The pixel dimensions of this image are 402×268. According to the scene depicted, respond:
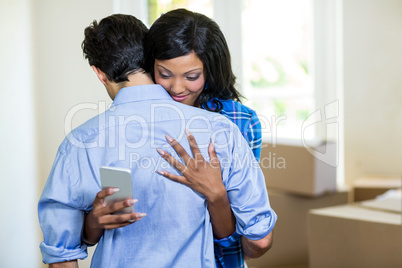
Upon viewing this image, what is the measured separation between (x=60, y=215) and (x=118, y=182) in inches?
7.1

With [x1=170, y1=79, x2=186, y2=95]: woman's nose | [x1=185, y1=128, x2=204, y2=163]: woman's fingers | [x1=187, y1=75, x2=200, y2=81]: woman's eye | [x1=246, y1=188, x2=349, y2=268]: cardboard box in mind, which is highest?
[x1=187, y1=75, x2=200, y2=81]: woman's eye

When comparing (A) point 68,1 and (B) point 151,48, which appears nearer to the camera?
(B) point 151,48

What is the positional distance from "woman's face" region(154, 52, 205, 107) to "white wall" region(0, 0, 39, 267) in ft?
2.65

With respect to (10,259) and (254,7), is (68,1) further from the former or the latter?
(254,7)

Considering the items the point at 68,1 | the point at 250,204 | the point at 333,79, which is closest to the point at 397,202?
the point at 333,79

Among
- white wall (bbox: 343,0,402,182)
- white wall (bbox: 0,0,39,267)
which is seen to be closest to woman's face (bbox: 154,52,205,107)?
white wall (bbox: 0,0,39,267)

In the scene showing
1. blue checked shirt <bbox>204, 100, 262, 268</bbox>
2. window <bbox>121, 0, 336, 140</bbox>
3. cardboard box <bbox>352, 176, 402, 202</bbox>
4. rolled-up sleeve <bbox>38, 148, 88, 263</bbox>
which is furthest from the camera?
window <bbox>121, 0, 336, 140</bbox>

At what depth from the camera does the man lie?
901 mm

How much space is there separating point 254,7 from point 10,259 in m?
2.09

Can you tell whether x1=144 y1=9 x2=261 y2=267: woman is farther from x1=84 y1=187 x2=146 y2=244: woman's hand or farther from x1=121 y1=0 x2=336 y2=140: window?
x1=121 y1=0 x2=336 y2=140: window

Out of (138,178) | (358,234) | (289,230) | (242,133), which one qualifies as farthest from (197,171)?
(289,230)

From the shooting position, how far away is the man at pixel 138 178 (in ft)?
2.96

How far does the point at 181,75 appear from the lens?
1.09 metres

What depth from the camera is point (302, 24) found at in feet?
10.2
